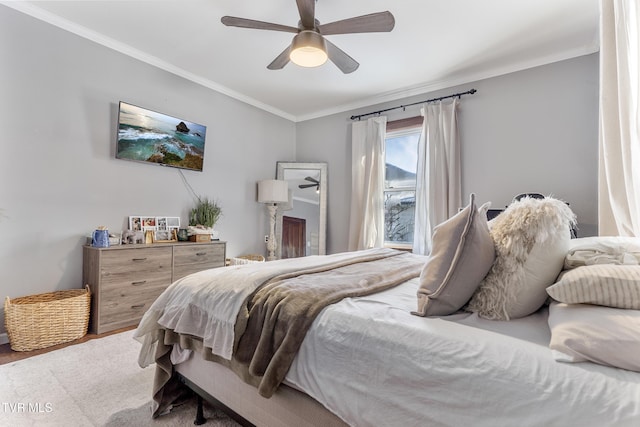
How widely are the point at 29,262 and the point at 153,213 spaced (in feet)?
3.50

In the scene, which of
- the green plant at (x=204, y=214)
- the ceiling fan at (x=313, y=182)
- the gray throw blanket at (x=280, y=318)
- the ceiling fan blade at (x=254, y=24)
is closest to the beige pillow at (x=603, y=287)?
the gray throw blanket at (x=280, y=318)

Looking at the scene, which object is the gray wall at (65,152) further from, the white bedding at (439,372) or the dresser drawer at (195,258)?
the white bedding at (439,372)

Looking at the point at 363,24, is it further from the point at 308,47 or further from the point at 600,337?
the point at 600,337

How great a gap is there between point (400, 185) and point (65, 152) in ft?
12.1

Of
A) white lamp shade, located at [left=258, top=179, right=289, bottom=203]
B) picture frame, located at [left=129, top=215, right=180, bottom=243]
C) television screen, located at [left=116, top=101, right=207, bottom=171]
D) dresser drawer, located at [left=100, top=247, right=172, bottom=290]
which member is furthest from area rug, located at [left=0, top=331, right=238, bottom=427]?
white lamp shade, located at [left=258, top=179, right=289, bottom=203]

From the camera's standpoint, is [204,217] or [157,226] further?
[204,217]

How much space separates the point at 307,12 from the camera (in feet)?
6.59

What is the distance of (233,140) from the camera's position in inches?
163

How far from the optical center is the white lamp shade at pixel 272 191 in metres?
4.24

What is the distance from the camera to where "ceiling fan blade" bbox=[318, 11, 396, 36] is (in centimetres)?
201

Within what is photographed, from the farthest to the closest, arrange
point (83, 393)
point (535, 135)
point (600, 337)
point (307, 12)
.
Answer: point (535, 135) → point (307, 12) → point (83, 393) → point (600, 337)

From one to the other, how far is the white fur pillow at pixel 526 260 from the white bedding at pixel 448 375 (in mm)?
56

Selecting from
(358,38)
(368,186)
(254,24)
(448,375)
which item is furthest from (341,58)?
(448,375)

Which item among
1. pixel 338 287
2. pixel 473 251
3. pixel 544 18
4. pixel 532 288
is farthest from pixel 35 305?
pixel 544 18
